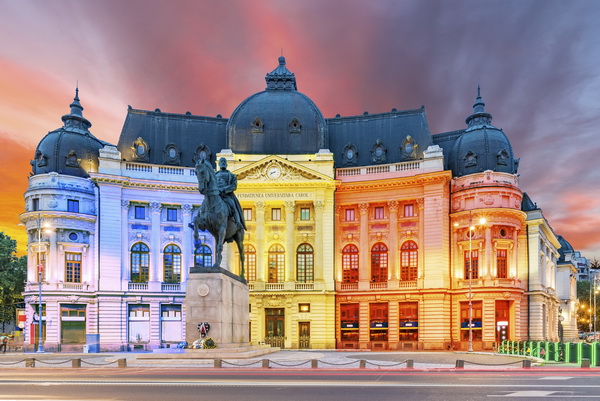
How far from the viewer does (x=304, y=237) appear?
72125 mm

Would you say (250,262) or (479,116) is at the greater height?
(479,116)

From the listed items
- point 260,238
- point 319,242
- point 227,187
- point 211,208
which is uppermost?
point 227,187

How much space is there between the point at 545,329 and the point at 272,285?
108 feet

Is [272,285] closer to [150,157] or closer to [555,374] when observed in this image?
[150,157]

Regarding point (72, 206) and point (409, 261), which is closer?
point (72, 206)

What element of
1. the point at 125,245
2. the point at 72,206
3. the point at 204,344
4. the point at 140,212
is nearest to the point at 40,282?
the point at 72,206

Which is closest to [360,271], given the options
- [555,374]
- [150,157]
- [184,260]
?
[184,260]

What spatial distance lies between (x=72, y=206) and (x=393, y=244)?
118 ft

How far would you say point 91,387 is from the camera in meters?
24.4

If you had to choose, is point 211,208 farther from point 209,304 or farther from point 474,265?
point 474,265

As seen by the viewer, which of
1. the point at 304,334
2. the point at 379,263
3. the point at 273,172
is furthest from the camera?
the point at 379,263

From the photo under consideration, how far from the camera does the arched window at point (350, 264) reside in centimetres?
7238

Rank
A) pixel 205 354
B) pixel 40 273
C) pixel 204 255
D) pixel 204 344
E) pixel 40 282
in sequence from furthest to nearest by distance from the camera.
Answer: pixel 204 255 → pixel 40 273 → pixel 40 282 → pixel 204 344 → pixel 205 354

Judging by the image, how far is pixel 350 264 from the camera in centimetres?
7262
